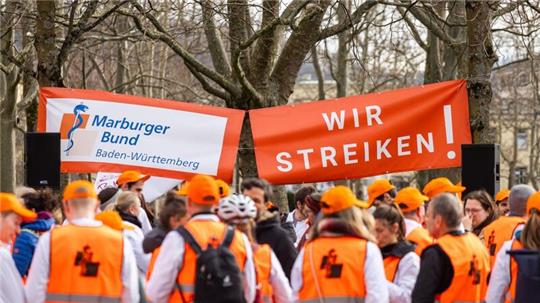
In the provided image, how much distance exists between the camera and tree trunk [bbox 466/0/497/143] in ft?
46.8

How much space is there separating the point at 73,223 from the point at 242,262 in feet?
3.98

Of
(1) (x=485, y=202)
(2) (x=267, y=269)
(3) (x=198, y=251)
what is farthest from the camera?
(1) (x=485, y=202)

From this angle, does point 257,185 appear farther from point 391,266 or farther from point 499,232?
point 499,232

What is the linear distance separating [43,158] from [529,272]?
610cm

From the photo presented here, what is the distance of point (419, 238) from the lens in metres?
9.16

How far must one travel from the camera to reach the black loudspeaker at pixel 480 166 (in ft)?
41.8

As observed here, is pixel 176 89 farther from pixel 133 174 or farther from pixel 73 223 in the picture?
pixel 73 223

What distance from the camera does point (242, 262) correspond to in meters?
8.10

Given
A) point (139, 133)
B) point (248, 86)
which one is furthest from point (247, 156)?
point (139, 133)

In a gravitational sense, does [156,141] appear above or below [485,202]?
above

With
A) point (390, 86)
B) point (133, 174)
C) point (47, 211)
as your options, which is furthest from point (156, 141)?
point (390, 86)

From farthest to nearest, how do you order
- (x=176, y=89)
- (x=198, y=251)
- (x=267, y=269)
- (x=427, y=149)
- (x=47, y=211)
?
(x=176, y=89) → (x=427, y=149) → (x=47, y=211) → (x=267, y=269) → (x=198, y=251)

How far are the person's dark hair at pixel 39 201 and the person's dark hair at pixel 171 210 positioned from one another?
121 cm

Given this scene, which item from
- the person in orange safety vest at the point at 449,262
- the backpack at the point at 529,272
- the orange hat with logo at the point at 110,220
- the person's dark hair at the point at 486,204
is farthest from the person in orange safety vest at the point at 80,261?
the person's dark hair at the point at 486,204
